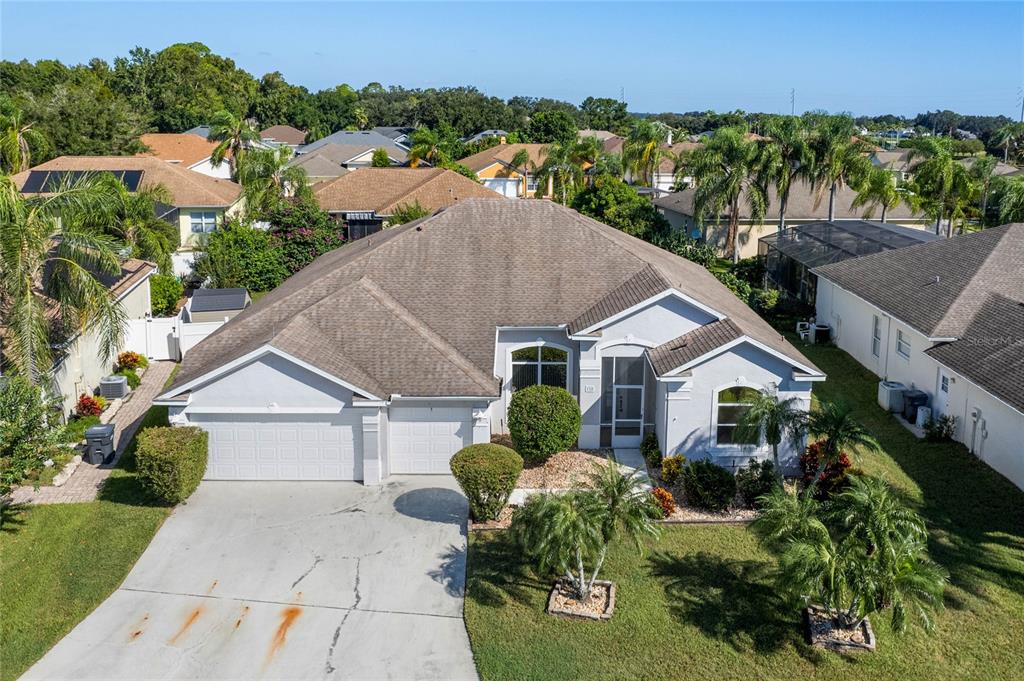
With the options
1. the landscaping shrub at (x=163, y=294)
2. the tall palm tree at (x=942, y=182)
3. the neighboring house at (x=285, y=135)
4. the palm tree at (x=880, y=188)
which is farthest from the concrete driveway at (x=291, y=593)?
the neighboring house at (x=285, y=135)

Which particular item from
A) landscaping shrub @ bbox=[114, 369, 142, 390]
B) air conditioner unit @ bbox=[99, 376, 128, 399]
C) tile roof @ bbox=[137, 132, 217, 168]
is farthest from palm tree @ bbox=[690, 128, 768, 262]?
tile roof @ bbox=[137, 132, 217, 168]

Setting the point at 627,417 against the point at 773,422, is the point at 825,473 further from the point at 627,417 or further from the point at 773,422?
the point at 627,417

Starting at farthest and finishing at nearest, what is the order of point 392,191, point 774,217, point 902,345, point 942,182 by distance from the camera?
1. point 392,191
2. point 774,217
3. point 942,182
4. point 902,345

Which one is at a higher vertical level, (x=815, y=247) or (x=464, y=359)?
(x=815, y=247)

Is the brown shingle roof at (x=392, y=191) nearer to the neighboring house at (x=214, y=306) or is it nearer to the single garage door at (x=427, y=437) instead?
the neighboring house at (x=214, y=306)

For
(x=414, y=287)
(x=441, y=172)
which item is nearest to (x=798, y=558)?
→ (x=414, y=287)

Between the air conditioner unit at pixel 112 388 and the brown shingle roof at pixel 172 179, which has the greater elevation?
the brown shingle roof at pixel 172 179

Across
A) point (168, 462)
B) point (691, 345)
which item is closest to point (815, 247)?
point (691, 345)
